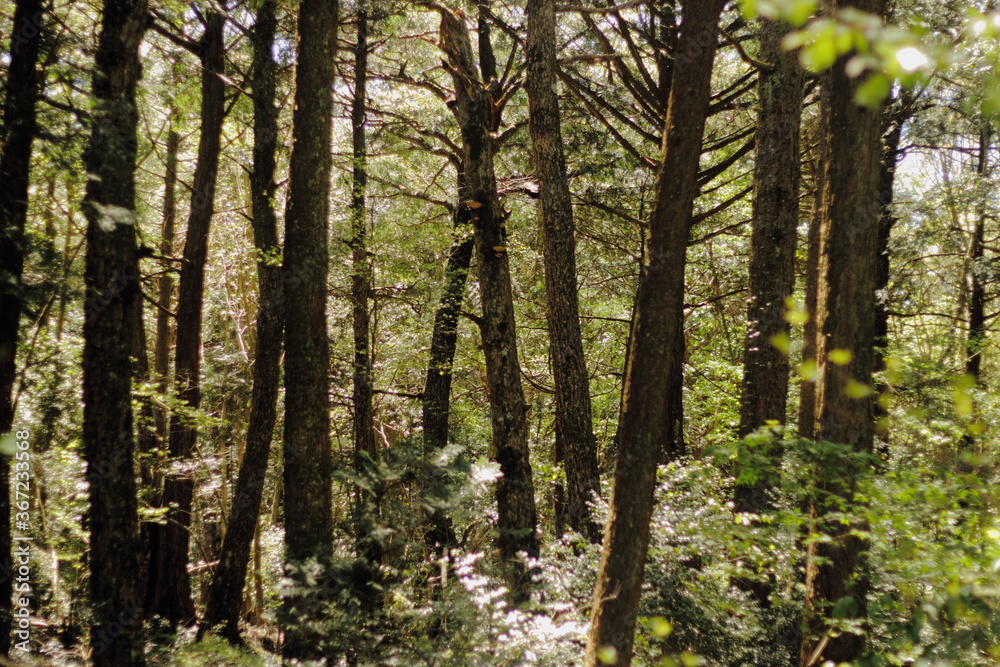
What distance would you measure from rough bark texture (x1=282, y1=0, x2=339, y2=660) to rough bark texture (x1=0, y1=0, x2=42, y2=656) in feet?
6.66

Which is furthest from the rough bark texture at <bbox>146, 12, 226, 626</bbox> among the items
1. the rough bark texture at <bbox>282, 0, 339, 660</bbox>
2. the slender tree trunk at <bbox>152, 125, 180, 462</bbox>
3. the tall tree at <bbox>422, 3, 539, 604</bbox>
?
the tall tree at <bbox>422, 3, 539, 604</bbox>

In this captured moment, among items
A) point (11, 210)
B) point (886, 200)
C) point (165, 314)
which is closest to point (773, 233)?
point (886, 200)

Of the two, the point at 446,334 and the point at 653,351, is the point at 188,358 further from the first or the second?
the point at 653,351

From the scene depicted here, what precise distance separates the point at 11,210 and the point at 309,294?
235 cm

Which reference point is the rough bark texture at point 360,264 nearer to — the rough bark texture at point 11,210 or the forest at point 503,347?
the forest at point 503,347

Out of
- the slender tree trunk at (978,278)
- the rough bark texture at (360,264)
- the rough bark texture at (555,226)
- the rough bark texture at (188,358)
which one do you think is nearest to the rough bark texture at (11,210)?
the rough bark texture at (188,358)

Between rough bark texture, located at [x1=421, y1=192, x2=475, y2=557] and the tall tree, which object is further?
rough bark texture, located at [x1=421, y1=192, x2=475, y2=557]

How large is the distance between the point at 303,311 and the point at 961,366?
38.5ft

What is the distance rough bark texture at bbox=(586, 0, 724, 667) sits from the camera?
391 centimetres

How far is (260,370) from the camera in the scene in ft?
23.9

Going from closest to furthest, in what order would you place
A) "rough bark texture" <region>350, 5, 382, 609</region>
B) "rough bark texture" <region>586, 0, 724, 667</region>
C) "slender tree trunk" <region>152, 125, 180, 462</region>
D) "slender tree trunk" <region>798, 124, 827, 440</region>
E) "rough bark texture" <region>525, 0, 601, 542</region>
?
"rough bark texture" <region>586, 0, 724, 667</region> → "slender tree trunk" <region>798, 124, 827, 440</region> → "rough bark texture" <region>525, 0, 601, 542</region> → "slender tree trunk" <region>152, 125, 180, 462</region> → "rough bark texture" <region>350, 5, 382, 609</region>

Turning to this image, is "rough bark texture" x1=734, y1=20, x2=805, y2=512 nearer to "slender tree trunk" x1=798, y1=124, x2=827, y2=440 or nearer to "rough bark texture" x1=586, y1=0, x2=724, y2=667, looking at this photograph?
"slender tree trunk" x1=798, y1=124, x2=827, y2=440

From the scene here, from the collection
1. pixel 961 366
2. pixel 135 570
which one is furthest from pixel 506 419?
pixel 961 366

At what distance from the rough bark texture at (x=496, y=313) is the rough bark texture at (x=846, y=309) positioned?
131 inches
